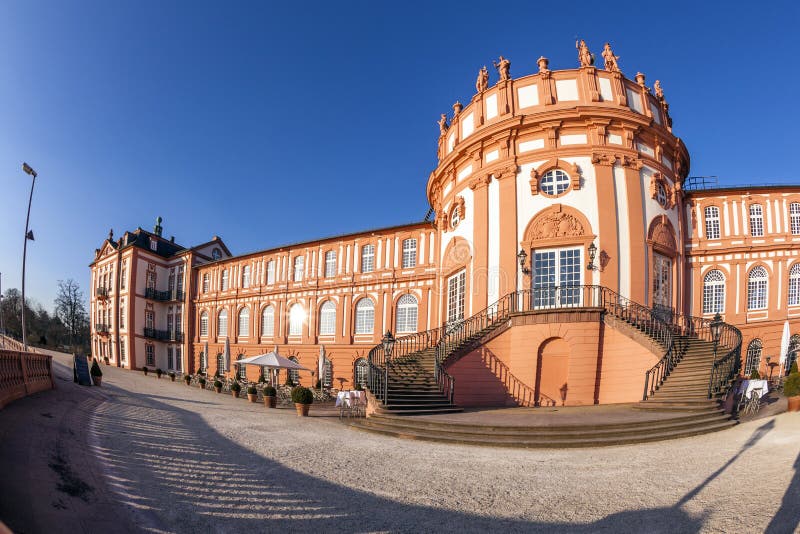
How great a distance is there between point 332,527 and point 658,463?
542 cm

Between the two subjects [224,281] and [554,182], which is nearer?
[554,182]

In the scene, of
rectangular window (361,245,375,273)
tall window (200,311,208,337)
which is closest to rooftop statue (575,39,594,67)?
rectangular window (361,245,375,273)

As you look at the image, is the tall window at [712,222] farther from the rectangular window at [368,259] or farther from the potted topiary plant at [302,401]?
the potted topiary plant at [302,401]

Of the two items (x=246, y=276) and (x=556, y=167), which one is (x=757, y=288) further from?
(x=246, y=276)

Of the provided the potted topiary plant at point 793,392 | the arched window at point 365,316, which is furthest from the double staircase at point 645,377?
the arched window at point 365,316

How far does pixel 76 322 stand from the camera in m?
60.2

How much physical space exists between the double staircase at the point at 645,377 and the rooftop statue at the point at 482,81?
9461 millimetres

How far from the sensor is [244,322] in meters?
32.0

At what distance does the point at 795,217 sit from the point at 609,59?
11659 millimetres

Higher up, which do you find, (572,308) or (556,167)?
(556,167)

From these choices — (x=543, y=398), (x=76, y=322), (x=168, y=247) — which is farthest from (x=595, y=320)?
(x=76, y=322)

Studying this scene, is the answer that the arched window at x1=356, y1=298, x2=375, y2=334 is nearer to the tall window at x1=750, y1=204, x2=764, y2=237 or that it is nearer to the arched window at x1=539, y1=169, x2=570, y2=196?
the arched window at x1=539, y1=169, x2=570, y2=196

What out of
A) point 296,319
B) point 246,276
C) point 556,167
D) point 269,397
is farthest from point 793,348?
point 246,276

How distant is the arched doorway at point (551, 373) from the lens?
13.6m
